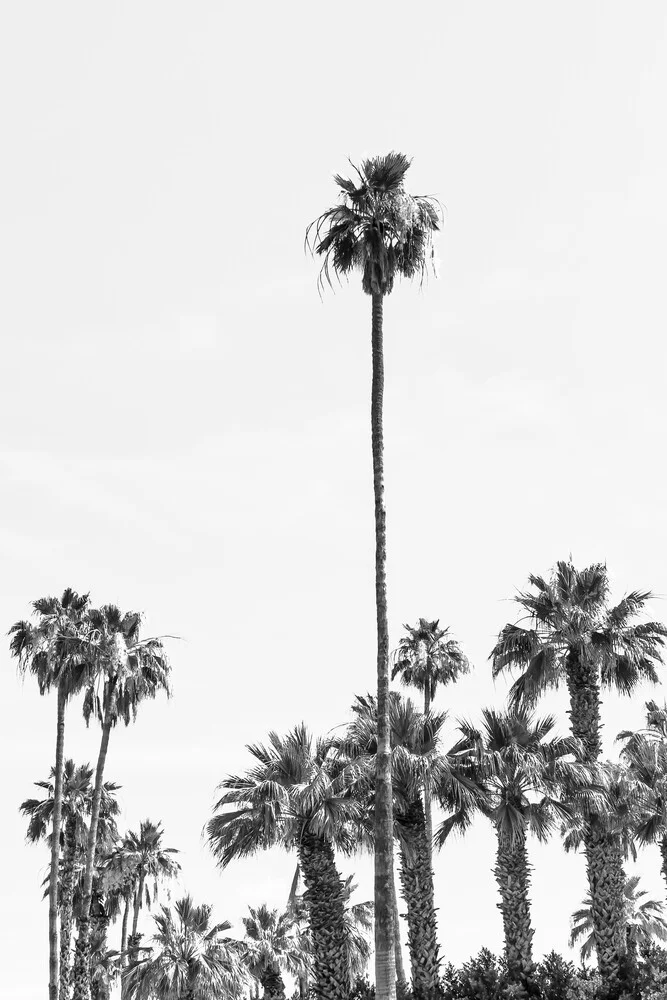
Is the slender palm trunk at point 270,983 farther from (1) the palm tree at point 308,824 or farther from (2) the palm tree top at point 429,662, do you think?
(2) the palm tree top at point 429,662

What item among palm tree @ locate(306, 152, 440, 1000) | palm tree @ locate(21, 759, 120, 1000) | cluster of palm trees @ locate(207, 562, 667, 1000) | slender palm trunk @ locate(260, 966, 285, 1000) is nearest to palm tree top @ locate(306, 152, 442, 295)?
palm tree @ locate(306, 152, 440, 1000)

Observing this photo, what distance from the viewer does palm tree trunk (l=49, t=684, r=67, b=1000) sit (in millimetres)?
41500

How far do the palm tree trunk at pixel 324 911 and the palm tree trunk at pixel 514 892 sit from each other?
5.38m

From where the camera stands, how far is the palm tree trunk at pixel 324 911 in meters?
29.2

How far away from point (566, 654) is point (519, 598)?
2.30 metres

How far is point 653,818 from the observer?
3741cm

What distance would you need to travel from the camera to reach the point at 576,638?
36.6m

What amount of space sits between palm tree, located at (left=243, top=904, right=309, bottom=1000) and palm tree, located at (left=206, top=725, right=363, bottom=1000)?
306 inches

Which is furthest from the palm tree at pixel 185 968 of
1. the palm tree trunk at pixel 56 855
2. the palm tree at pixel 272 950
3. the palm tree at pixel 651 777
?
the palm tree at pixel 651 777

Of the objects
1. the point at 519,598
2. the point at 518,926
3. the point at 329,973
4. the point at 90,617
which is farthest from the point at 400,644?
the point at 329,973

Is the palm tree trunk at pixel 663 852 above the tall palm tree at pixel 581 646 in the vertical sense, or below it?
below

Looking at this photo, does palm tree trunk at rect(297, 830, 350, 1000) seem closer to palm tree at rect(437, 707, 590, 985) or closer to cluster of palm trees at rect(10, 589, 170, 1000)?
palm tree at rect(437, 707, 590, 985)

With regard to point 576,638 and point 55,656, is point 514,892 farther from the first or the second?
point 55,656

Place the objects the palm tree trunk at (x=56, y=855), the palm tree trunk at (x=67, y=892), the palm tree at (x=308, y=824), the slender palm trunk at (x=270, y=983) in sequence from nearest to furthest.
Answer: the palm tree at (x=308, y=824), the slender palm trunk at (x=270, y=983), the palm tree trunk at (x=56, y=855), the palm tree trunk at (x=67, y=892)
